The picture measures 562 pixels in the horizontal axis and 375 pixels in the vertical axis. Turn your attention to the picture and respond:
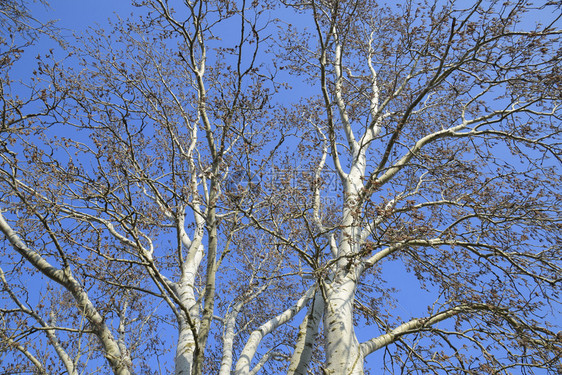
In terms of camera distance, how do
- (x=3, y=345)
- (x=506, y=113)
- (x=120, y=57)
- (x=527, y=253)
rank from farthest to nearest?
(x=120, y=57) < (x=506, y=113) < (x=527, y=253) < (x=3, y=345)

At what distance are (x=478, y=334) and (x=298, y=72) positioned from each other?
6769 mm

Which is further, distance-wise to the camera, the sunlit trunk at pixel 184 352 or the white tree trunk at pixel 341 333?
the sunlit trunk at pixel 184 352

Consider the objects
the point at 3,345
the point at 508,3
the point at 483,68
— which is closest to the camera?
the point at 3,345

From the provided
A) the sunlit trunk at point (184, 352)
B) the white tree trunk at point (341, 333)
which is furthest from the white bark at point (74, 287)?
the white tree trunk at point (341, 333)

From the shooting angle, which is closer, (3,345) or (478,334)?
(3,345)

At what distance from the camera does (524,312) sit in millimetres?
5668

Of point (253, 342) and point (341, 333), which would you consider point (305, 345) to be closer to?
point (341, 333)

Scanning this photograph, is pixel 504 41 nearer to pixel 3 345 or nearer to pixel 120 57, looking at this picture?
pixel 120 57

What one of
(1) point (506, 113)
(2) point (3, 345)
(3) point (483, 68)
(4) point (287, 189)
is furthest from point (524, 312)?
(2) point (3, 345)

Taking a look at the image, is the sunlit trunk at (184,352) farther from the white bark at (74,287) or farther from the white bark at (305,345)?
the white bark at (305,345)

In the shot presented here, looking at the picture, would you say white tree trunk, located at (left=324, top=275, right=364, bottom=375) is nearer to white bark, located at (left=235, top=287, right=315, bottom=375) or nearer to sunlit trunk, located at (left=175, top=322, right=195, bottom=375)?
sunlit trunk, located at (left=175, top=322, right=195, bottom=375)

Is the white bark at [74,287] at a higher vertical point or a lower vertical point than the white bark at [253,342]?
lower

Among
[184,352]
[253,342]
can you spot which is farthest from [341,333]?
[253,342]

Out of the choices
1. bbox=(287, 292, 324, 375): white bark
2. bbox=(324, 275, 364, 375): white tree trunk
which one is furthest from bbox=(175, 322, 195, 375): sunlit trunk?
bbox=(324, 275, 364, 375): white tree trunk
